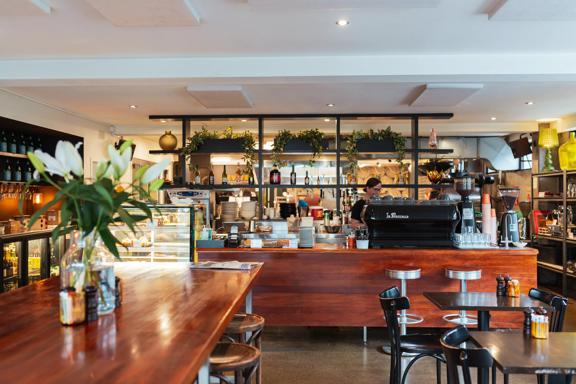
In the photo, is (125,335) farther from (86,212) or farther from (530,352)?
(530,352)

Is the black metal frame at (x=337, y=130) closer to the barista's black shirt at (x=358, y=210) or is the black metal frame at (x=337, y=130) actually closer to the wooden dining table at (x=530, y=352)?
the barista's black shirt at (x=358, y=210)

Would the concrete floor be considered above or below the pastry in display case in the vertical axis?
below

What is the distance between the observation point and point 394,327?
3.24m

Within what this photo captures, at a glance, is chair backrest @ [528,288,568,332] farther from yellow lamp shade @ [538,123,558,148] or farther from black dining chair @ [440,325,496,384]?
yellow lamp shade @ [538,123,558,148]

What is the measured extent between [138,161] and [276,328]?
619cm

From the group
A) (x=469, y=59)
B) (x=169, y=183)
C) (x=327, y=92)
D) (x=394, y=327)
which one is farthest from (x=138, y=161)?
(x=394, y=327)

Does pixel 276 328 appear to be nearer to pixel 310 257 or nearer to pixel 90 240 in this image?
pixel 310 257

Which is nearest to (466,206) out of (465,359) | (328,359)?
(328,359)

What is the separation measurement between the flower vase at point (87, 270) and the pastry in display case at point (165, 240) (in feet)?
9.35

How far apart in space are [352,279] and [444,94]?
2456 mm

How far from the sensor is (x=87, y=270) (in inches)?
77.8

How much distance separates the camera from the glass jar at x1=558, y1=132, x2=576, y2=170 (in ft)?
24.8

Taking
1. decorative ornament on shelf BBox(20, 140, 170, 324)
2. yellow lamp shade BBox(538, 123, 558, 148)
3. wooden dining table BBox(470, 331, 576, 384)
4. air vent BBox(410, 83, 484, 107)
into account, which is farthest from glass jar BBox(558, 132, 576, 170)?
decorative ornament on shelf BBox(20, 140, 170, 324)

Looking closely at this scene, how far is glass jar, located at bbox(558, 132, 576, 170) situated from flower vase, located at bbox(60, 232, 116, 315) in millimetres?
7464
